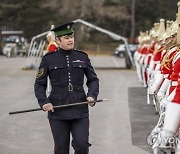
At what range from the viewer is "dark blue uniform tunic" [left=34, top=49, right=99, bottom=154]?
596 centimetres

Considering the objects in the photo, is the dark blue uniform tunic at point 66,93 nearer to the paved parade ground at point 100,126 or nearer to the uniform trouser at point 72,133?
the uniform trouser at point 72,133

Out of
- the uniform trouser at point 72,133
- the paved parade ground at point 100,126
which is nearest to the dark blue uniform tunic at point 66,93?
the uniform trouser at point 72,133

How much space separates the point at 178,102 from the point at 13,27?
2910 inches

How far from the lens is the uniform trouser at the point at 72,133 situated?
19.5 ft

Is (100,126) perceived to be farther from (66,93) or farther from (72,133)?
(66,93)

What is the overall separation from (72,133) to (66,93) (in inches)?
17.3

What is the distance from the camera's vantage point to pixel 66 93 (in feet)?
19.6

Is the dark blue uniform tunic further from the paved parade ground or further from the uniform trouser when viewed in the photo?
the paved parade ground

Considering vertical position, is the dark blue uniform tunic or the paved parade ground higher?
the dark blue uniform tunic

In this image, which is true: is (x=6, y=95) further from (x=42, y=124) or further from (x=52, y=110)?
(x=52, y=110)

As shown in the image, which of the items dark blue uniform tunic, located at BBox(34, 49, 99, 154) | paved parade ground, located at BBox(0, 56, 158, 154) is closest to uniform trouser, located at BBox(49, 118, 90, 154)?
dark blue uniform tunic, located at BBox(34, 49, 99, 154)

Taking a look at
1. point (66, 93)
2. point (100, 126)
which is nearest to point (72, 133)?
point (66, 93)

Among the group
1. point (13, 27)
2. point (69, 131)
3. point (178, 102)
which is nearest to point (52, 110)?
point (69, 131)

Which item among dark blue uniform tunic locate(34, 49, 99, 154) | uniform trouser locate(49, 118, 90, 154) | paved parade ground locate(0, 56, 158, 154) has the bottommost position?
paved parade ground locate(0, 56, 158, 154)
